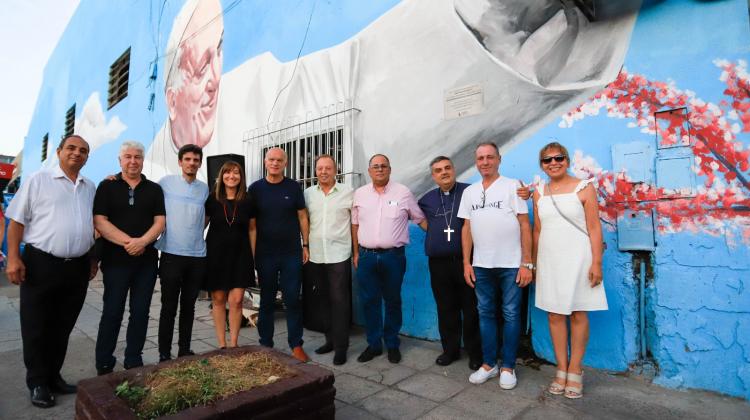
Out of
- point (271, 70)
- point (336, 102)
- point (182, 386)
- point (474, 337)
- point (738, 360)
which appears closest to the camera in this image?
point (182, 386)

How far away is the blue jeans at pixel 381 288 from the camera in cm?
335

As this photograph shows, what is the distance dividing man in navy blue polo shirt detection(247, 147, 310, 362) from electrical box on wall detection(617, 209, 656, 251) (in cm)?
247

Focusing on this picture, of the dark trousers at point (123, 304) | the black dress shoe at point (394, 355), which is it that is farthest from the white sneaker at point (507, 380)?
the dark trousers at point (123, 304)

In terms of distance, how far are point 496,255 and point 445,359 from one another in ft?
3.41

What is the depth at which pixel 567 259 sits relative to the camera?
2.60 metres

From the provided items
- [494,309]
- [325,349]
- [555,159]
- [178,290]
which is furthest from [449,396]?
[178,290]

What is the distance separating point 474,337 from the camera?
323 centimetres

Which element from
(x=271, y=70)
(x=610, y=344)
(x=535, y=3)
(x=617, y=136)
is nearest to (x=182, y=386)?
(x=610, y=344)

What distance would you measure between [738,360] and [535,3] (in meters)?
2.92

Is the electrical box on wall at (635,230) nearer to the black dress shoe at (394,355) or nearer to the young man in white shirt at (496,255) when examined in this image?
the young man in white shirt at (496,255)

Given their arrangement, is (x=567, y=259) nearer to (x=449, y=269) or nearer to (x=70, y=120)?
(x=449, y=269)

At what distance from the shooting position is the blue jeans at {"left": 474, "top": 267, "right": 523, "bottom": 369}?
286 cm

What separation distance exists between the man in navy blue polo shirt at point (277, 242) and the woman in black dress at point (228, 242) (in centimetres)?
9

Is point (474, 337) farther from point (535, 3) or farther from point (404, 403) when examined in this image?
point (535, 3)
